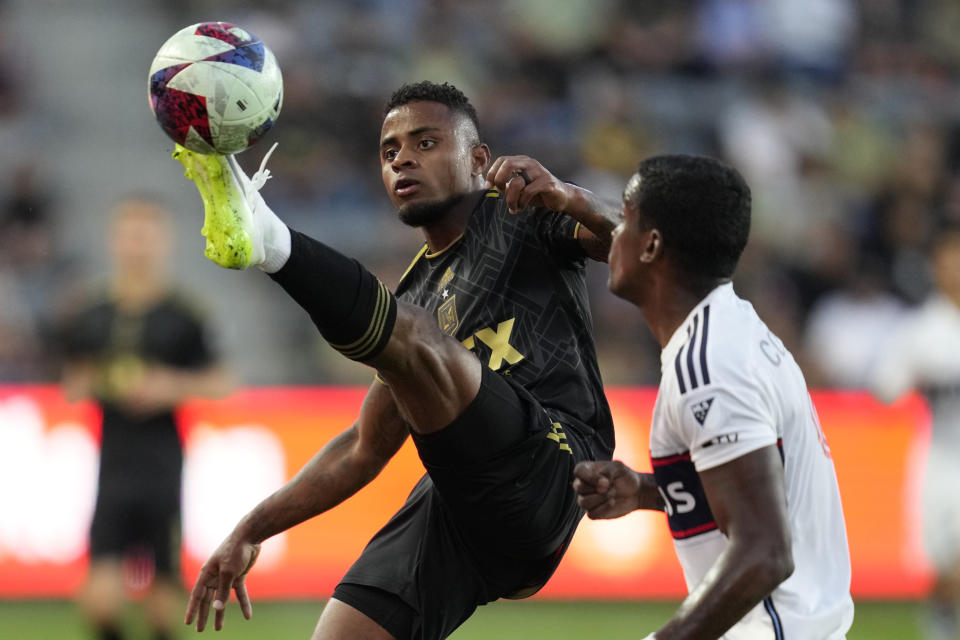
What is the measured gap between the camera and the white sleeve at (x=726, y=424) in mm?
3139

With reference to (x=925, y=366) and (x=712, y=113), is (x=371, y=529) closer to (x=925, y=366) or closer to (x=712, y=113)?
(x=925, y=366)

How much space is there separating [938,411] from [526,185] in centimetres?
500

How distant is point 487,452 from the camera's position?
13.9 feet

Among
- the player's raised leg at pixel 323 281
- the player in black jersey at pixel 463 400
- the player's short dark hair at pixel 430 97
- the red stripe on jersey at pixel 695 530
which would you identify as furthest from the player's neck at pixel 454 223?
the red stripe on jersey at pixel 695 530

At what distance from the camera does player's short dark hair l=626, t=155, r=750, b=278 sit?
136 inches

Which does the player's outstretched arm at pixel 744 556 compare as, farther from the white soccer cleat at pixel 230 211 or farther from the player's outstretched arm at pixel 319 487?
the player's outstretched arm at pixel 319 487

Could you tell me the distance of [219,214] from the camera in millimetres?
3758

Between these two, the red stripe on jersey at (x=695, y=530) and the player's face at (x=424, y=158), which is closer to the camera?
the red stripe on jersey at (x=695, y=530)

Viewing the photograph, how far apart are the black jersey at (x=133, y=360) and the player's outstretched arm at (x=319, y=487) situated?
9.29 ft

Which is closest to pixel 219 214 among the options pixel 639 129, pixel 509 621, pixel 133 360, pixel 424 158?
pixel 424 158

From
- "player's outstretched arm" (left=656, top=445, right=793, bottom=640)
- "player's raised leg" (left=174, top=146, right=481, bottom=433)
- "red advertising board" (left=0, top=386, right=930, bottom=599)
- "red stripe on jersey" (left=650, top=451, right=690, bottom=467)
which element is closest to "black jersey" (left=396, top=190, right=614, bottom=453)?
"player's raised leg" (left=174, top=146, right=481, bottom=433)

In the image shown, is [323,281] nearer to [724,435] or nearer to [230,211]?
[230,211]

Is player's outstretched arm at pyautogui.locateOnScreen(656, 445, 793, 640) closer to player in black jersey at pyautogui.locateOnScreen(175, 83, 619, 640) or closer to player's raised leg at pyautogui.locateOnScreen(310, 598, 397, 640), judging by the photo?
player in black jersey at pyautogui.locateOnScreen(175, 83, 619, 640)

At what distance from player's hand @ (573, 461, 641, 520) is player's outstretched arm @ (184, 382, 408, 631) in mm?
1161
